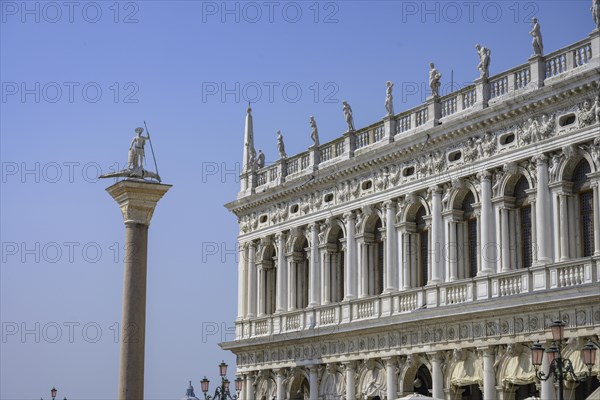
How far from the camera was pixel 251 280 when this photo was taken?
145ft

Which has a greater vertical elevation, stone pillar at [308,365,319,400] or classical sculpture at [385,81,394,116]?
classical sculpture at [385,81,394,116]

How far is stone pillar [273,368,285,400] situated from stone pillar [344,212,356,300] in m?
4.35

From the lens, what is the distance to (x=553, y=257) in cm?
2992

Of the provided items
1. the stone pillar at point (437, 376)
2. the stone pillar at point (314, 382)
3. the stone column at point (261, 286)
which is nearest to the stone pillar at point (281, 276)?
the stone column at point (261, 286)

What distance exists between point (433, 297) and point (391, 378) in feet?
9.77

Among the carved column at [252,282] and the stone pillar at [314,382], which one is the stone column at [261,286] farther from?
the stone pillar at [314,382]

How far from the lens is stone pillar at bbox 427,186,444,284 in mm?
34031

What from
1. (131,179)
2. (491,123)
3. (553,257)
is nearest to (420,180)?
(491,123)

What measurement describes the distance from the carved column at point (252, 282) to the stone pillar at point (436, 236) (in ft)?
36.2

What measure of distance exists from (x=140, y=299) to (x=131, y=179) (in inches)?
120

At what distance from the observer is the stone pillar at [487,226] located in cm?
3203

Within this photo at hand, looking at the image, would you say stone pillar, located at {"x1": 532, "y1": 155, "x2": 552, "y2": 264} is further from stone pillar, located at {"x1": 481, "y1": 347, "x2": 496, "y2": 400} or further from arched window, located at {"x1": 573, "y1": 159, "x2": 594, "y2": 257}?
stone pillar, located at {"x1": 481, "y1": 347, "x2": 496, "y2": 400}

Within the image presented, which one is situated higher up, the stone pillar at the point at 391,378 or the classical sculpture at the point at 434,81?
the classical sculpture at the point at 434,81

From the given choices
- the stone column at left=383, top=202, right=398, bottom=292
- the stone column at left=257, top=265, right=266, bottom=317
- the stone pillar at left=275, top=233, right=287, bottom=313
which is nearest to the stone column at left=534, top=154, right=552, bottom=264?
the stone column at left=383, top=202, right=398, bottom=292
